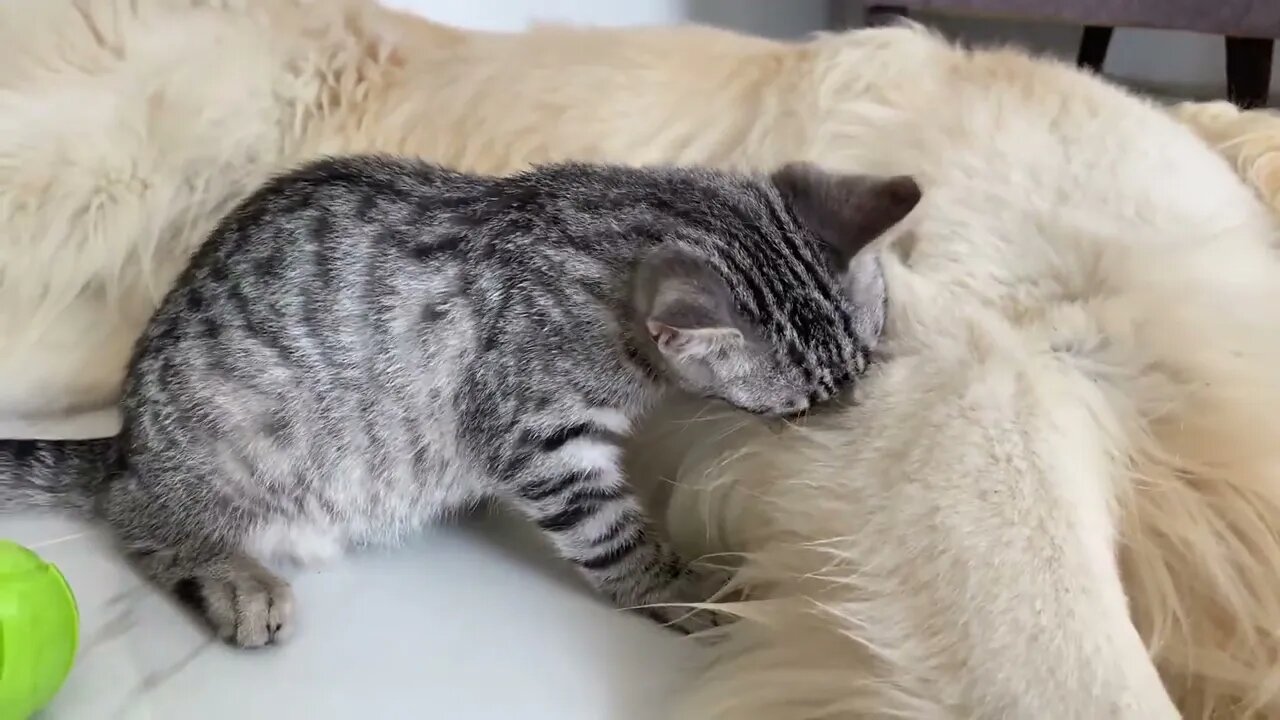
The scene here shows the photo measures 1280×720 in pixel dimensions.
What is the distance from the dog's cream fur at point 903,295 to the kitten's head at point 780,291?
0.12 ft

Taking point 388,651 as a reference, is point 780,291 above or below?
above

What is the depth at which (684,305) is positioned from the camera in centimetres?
83

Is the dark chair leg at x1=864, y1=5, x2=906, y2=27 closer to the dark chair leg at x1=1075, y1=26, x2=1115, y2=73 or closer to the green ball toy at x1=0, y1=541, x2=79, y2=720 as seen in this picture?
the dark chair leg at x1=1075, y1=26, x2=1115, y2=73

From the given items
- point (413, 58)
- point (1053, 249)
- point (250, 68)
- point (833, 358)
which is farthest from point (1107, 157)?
point (250, 68)

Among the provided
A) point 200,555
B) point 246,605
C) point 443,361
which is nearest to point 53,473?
point 200,555

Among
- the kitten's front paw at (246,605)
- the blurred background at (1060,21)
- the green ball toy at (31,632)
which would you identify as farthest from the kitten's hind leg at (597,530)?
the blurred background at (1060,21)

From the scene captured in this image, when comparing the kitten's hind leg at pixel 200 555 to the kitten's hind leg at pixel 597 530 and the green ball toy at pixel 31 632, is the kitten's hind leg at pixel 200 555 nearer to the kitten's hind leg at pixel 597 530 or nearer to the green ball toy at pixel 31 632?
the green ball toy at pixel 31 632

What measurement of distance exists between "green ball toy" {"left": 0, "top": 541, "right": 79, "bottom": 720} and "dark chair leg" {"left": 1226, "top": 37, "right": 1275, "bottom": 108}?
247 centimetres

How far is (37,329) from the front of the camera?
49.5 inches

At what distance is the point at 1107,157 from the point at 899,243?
215mm

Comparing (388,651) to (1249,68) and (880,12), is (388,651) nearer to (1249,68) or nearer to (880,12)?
(880,12)

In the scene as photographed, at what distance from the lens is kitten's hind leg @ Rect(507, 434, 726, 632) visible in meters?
0.96

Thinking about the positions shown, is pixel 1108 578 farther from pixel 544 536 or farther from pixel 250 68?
pixel 250 68

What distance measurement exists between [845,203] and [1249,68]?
1.92 metres
